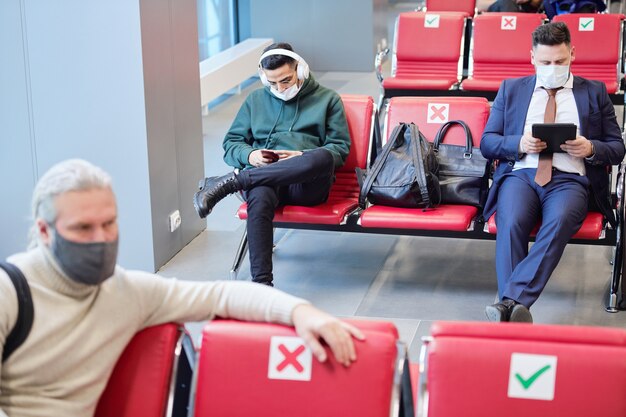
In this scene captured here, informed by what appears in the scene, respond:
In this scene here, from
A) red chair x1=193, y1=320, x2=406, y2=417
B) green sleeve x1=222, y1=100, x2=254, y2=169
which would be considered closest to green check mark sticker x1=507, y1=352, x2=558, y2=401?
red chair x1=193, y1=320, x2=406, y2=417

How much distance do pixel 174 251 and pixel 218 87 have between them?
4102 millimetres

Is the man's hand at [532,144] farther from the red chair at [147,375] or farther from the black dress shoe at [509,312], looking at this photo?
the red chair at [147,375]


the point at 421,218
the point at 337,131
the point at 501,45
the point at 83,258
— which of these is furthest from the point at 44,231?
the point at 501,45

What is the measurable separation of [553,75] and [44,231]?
2.92 m

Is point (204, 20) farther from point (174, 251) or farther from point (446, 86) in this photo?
point (174, 251)

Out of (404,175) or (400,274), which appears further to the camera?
(400,274)

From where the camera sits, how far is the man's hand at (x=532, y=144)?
4.42 m

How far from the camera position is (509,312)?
4.07 m

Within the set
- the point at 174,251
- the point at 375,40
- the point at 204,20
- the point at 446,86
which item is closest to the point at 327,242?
the point at 174,251

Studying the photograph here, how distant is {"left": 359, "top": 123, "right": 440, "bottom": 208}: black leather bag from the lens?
4625 millimetres

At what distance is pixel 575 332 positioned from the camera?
7.39ft

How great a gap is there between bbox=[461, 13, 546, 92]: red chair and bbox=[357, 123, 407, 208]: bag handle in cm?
239

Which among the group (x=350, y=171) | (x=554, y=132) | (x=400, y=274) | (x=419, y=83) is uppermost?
(x=554, y=132)

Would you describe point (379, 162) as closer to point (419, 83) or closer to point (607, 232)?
point (607, 232)
